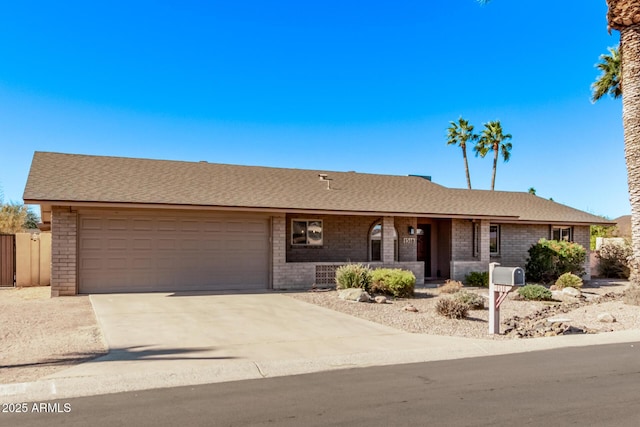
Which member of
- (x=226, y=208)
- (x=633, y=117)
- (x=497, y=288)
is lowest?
(x=497, y=288)

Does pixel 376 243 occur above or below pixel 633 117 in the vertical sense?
below

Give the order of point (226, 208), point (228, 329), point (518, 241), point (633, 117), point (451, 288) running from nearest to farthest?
point (228, 329)
point (633, 117)
point (226, 208)
point (451, 288)
point (518, 241)

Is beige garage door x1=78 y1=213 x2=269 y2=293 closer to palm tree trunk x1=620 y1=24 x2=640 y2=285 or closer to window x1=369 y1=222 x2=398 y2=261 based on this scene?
window x1=369 y1=222 x2=398 y2=261

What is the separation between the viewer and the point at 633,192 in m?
16.8

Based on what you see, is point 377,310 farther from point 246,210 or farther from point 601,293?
point 601,293

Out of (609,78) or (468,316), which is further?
(609,78)

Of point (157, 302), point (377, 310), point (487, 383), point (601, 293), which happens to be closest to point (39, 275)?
point (157, 302)

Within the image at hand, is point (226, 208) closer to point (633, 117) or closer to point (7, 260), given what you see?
point (7, 260)

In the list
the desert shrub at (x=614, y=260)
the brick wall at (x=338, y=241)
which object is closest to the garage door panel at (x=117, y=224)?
the brick wall at (x=338, y=241)

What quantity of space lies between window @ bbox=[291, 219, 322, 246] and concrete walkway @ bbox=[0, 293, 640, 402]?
6.17 metres

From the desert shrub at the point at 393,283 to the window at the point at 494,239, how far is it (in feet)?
27.7

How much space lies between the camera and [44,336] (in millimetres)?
9883

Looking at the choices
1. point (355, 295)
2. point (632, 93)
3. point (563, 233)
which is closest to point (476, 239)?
point (563, 233)

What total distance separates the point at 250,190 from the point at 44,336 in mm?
10503
